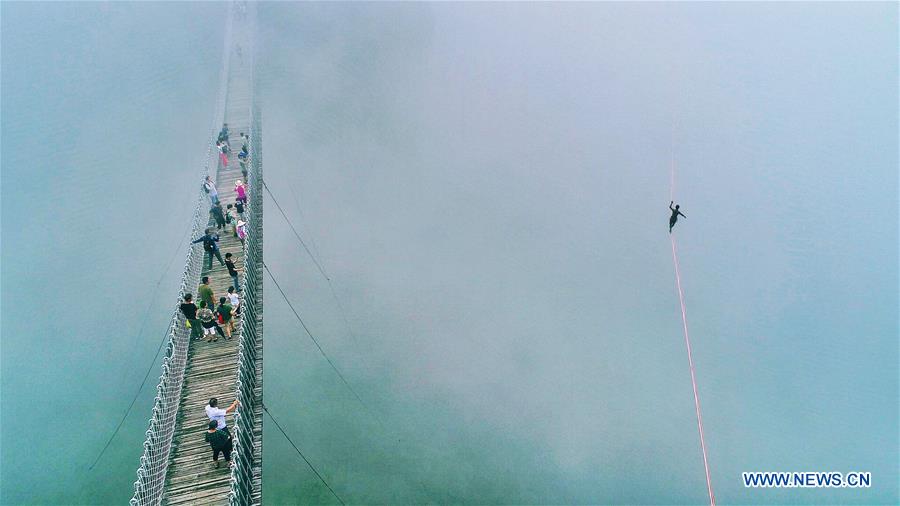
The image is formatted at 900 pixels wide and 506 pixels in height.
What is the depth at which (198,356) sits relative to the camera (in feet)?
34.2

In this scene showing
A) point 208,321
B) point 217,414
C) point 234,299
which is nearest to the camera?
point 217,414

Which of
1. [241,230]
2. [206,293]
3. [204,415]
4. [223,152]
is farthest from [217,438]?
[223,152]

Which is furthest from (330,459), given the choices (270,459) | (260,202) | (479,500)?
(260,202)

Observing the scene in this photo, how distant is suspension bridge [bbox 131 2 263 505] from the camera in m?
8.21

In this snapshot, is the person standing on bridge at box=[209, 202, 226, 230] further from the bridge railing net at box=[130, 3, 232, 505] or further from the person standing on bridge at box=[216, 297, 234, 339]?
the person standing on bridge at box=[216, 297, 234, 339]

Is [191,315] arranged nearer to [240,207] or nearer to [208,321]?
[208,321]

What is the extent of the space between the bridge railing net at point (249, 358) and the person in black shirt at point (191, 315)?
34.5 inches

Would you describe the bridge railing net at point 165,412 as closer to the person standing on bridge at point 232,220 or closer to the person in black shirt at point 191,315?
the person in black shirt at point 191,315

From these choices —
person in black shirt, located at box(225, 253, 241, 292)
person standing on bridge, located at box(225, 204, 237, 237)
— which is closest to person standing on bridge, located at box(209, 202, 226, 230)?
person standing on bridge, located at box(225, 204, 237, 237)

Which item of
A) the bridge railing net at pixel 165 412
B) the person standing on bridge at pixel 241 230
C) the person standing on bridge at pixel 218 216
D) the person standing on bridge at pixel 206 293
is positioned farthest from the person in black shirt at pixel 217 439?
the person standing on bridge at pixel 218 216

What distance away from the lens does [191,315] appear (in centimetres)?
1014

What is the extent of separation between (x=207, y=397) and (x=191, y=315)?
167 centimetres

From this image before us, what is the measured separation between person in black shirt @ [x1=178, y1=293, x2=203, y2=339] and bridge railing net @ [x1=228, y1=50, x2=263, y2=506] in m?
0.88

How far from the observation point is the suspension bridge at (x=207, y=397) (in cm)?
821
